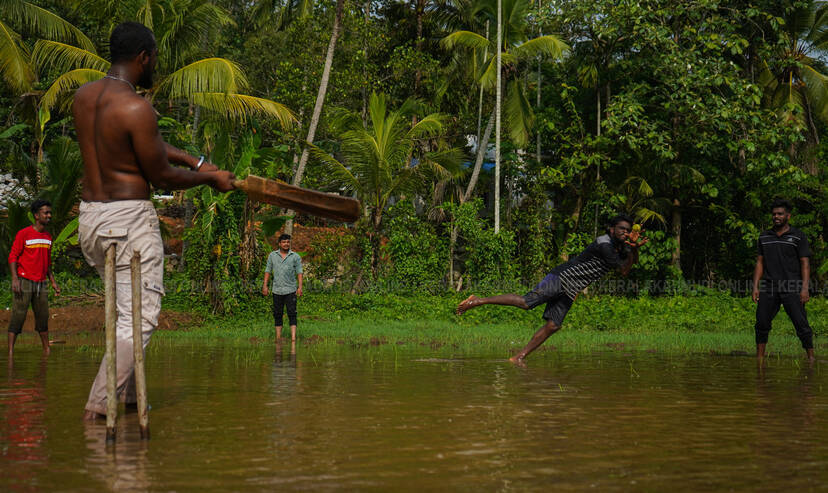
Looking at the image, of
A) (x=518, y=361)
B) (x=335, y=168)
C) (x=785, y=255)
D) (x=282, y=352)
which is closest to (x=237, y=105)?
(x=335, y=168)

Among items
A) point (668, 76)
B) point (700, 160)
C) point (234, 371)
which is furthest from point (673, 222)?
point (234, 371)

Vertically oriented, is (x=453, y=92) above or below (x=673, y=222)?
above

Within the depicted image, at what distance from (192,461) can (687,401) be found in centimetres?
422

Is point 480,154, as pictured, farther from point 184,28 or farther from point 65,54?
point 65,54

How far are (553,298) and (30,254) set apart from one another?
6794 mm

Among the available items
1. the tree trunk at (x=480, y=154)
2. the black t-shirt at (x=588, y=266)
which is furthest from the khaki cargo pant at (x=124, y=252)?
the tree trunk at (x=480, y=154)

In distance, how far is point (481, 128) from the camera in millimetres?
29078

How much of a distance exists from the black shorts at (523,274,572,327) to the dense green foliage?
9639 mm

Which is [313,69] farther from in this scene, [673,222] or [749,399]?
[749,399]

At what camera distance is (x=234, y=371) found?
29.7 ft

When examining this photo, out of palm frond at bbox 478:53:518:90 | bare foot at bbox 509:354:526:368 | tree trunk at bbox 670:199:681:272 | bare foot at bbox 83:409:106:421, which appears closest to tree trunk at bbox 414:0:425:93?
palm frond at bbox 478:53:518:90

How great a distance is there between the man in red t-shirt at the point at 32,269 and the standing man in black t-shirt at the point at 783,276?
9273 millimetres

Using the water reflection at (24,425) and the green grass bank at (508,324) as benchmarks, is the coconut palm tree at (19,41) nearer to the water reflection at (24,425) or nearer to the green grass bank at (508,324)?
the green grass bank at (508,324)

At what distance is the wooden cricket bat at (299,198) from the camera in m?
5.62
